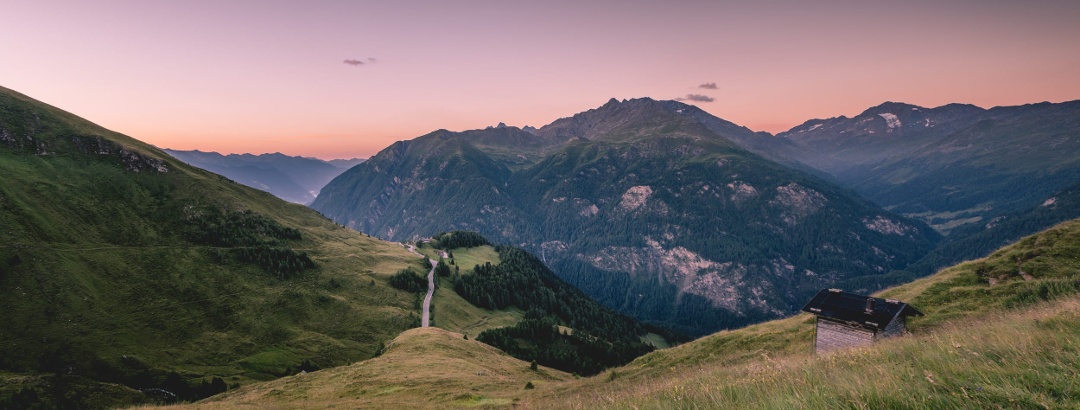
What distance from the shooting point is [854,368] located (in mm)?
10062

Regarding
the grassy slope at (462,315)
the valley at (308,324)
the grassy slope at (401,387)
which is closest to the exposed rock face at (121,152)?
the valley at (308,324)

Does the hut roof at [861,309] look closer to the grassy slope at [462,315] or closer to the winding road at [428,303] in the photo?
the winding road at [428,303]

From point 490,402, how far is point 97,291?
4958 inches

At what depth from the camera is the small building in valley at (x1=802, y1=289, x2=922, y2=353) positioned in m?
31.6

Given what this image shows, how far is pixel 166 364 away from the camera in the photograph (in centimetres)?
8731

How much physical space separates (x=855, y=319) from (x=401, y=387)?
41.3m

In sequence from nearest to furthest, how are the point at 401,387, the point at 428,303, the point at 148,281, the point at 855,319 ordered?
the point at 855,319, the point at 401,387, the point at 148,281, the point at 428,303

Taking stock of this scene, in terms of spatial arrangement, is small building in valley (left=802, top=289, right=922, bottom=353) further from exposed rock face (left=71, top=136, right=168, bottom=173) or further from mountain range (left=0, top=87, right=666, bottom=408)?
exposed rock face (left=71, top=136, right=168, bottom=173)

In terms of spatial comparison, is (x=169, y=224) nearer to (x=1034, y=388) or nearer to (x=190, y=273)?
(x=190, y=273)

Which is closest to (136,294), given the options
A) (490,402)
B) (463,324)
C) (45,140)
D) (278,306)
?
(278,306)

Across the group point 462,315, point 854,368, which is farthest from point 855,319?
point 462,315

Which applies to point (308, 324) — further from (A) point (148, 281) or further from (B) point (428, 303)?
(A) point (148, 281)

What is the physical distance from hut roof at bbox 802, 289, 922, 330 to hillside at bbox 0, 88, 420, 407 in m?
68.3

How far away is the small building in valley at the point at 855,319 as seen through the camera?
104 feet
